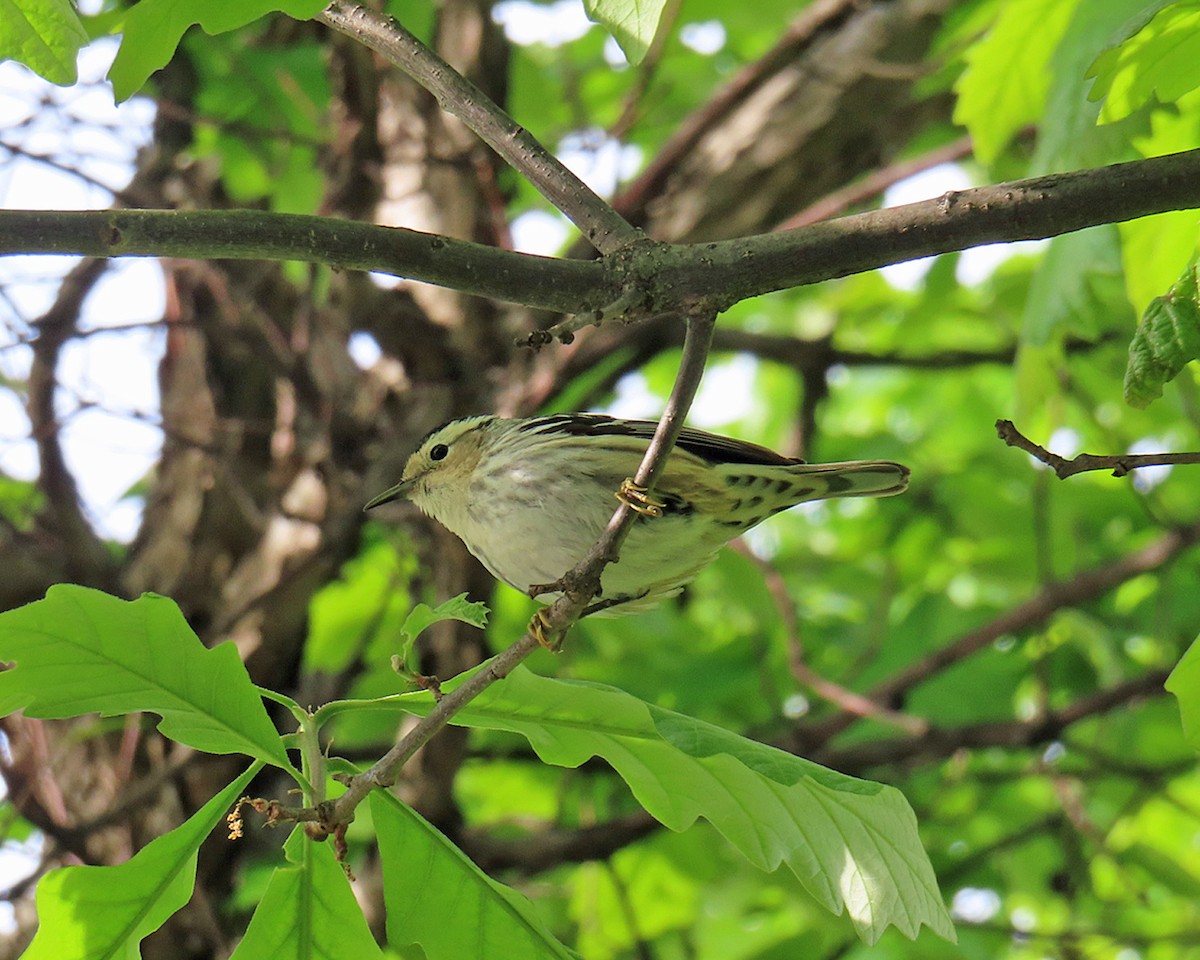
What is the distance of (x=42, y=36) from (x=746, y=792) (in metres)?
1.67

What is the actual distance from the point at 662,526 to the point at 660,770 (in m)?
1.16

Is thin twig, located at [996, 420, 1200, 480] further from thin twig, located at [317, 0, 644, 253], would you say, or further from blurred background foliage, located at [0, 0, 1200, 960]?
blurred background foliage, located at [0, 0, 1200, 960]

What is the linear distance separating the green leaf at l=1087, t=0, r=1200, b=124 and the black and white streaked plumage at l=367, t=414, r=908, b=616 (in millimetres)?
1422

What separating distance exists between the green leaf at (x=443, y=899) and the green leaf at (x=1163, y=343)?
1325 mm

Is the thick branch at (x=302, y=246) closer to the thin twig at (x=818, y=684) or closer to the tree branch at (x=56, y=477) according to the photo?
the thin twig at (x=818, y=684)

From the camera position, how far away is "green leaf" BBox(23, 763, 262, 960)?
2.08 m

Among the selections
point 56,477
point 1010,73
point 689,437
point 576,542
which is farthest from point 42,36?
point 56,477

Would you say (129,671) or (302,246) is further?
(129,671)

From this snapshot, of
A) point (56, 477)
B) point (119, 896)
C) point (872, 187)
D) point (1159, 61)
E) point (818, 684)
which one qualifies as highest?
point (872, 187)

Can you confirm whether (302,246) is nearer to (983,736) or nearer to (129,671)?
(129,671)

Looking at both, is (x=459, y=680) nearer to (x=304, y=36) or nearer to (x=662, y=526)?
(x=662, y=526)

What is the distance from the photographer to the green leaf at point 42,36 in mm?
1946

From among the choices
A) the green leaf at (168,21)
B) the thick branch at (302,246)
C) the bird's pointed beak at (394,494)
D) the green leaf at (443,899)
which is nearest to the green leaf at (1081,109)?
the thick branch at (302,246)

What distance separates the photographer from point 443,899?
88.5 inches
